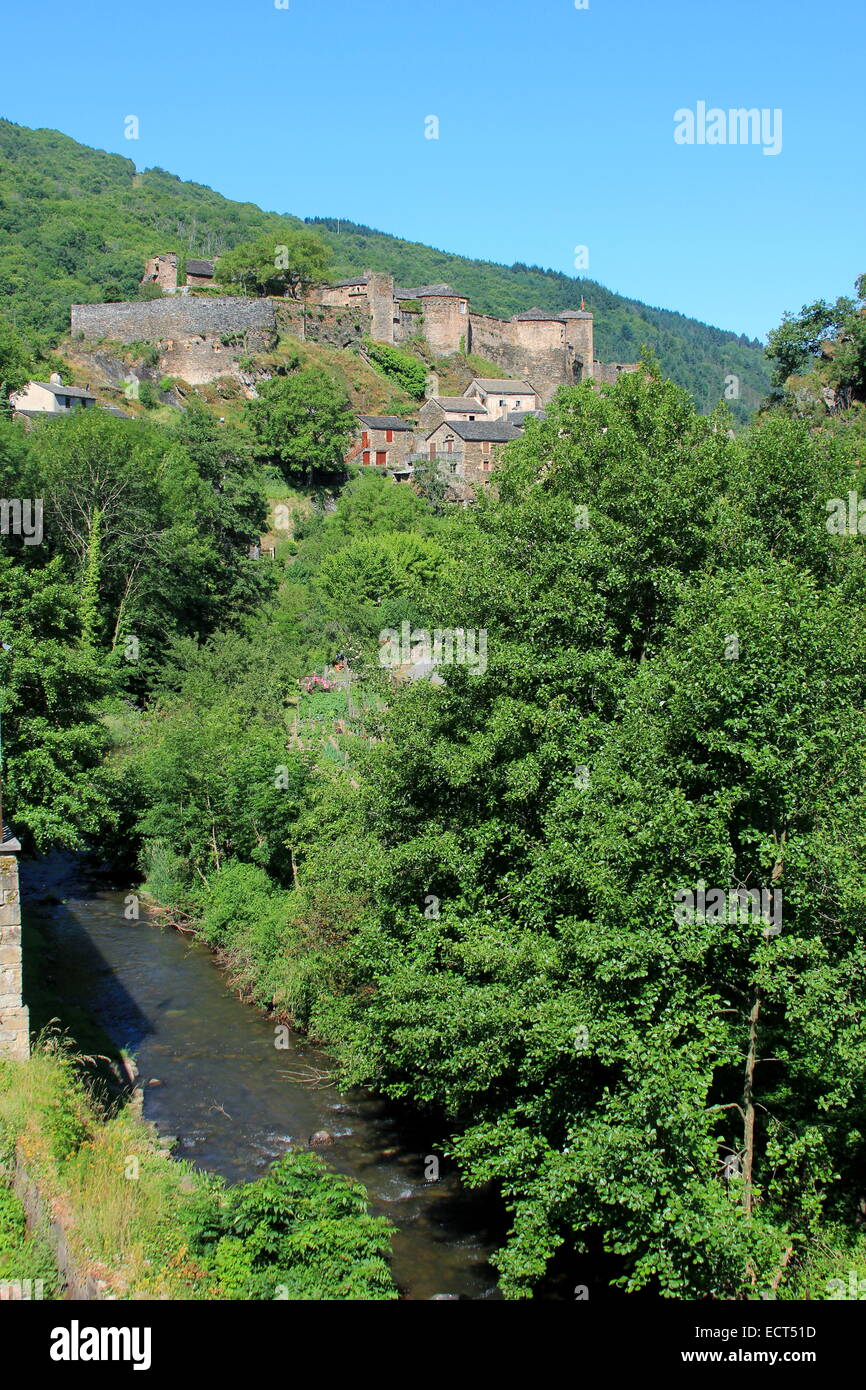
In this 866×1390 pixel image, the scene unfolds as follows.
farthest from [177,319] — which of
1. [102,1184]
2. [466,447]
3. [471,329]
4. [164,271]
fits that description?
[102,1184]

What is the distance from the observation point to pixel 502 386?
8619 cm

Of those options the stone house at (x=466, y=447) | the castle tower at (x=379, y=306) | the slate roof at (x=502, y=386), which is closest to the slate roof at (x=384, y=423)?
the stone house at (x=466, y=447)

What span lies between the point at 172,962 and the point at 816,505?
16.1 metres

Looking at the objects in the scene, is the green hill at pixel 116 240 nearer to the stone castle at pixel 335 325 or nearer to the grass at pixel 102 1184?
the stone castle at pixel 335 325

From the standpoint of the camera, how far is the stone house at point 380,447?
235 ft

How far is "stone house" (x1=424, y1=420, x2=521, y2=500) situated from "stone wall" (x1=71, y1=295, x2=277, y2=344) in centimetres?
1680

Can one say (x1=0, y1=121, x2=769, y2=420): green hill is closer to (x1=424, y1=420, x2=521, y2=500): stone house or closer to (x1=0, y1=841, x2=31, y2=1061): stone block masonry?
(x1=424, y1=420, x2=521, y2=500): stone house

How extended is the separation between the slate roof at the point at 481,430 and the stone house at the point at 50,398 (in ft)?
71.4

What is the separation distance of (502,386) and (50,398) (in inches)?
1489

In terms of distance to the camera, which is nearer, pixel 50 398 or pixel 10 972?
pixel 10 972

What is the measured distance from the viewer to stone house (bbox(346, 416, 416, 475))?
235ft

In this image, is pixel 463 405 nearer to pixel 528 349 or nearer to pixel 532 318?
pixel 528 349
